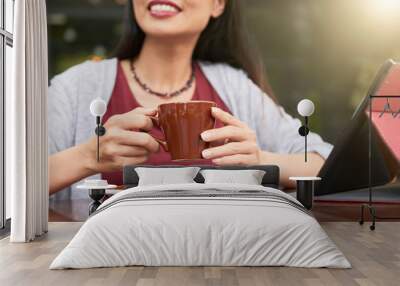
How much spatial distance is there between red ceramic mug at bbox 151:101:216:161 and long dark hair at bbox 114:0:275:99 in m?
0.69

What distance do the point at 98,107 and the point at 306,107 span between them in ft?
7.19

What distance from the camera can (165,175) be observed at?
6.57m

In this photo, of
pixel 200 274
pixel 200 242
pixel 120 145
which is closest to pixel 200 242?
pixel 200 242

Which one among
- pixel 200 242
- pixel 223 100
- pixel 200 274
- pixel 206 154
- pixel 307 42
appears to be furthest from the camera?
pixel 307 42

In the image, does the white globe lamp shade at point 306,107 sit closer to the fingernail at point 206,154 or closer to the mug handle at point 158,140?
the fingernail at point 206,154

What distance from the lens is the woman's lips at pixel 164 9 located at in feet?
22.7

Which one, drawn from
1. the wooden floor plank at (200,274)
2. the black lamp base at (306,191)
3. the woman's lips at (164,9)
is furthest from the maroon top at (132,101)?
the wooden floor plank at (200,274)

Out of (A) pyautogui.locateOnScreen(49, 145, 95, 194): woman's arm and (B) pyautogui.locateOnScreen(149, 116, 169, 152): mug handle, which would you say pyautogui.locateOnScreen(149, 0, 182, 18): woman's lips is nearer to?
(B) pyautogui.locateOnScreen(149, 116, 169, 152): mug handle

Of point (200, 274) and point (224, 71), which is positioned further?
point (224, 71)

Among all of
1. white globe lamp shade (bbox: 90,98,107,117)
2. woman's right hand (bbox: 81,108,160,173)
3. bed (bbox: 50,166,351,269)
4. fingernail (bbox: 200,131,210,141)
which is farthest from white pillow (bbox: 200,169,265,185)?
bed (bbox: 50,166,351,269)

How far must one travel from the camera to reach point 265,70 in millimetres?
7156

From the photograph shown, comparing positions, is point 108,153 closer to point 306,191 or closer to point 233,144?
point 233,144

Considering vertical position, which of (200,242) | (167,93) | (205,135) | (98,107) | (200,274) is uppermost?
(167,93)

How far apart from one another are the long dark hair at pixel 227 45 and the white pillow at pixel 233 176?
104 cm
